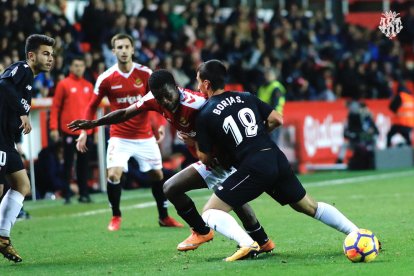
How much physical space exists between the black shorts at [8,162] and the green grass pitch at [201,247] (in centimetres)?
83

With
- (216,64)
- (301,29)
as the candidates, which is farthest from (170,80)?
(301,29)

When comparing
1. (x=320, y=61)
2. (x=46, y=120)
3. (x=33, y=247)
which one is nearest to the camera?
(x=33, y=247)

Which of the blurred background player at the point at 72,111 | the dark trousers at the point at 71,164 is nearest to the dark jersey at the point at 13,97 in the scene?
the blurred background player at the point at 72,111

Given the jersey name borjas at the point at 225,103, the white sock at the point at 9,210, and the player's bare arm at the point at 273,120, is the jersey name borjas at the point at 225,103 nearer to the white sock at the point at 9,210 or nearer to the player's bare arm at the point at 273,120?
the player's bare arm at the point at 273,120

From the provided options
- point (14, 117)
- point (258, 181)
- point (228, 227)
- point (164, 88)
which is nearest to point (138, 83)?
point (14, 117)

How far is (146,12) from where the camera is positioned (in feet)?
74.7

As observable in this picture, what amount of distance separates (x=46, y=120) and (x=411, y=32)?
49.2ft

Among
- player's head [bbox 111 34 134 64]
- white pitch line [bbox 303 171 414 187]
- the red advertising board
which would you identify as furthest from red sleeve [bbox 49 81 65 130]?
the red advertising board

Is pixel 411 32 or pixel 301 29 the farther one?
pixel 411 32

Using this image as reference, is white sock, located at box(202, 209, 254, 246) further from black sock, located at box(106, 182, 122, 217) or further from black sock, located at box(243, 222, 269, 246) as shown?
black sock, located at box(106, 182, 122, 217)

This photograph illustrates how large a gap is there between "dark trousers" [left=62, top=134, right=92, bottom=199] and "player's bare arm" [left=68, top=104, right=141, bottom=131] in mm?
6341

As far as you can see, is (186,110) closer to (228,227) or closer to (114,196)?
(228,227)

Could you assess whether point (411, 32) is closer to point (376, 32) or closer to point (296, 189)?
point (376, 32)

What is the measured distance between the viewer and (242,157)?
8.40 m
